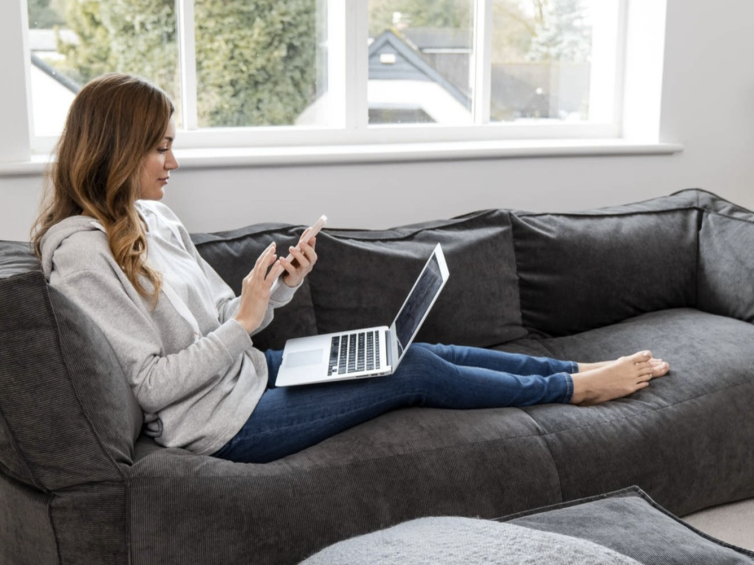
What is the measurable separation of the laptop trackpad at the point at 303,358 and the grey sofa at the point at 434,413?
22cm

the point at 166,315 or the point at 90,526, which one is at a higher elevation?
the point at 166,315

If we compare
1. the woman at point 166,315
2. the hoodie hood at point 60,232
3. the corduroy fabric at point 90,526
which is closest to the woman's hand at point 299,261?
the woman at point 166,315

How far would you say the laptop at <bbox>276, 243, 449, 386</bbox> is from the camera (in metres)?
1.90

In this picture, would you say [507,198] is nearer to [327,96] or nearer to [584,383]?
[327,96]

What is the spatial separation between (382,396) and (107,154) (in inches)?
30.3

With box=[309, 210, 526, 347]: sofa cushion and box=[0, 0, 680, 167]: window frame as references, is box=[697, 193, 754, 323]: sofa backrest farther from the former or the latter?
box=[309, 210, 526, 347]: sofa cushion

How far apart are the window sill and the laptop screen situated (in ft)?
2.36

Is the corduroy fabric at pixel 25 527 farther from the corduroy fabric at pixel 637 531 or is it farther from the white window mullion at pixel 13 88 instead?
the white window mullion at pixel 13 88

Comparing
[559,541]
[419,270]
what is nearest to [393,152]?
[419,270]

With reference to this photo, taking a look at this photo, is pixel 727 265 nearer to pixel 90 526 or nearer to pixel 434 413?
pixel 434 413

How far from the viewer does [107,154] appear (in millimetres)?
1788

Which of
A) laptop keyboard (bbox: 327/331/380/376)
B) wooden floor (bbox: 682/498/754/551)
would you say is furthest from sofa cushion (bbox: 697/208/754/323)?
laptop keyboard (bbox: 327/331/380/376)

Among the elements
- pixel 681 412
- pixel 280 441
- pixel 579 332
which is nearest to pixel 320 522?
pixel 280 441

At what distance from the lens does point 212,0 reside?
109 inches
